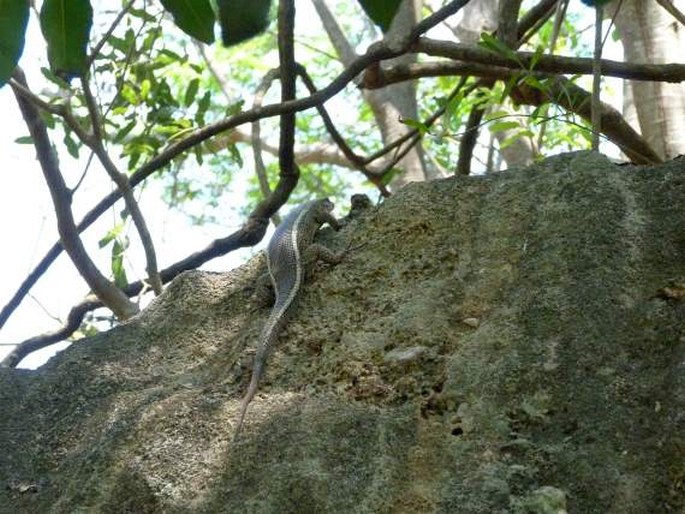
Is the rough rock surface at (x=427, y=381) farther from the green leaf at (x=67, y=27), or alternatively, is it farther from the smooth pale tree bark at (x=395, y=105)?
the smooth pale tree bark at (x=395, y=105)

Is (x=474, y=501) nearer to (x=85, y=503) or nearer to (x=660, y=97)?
(x=85, y=503)

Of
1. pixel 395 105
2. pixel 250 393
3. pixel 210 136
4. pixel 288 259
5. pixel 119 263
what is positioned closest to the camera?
pixel 250 393

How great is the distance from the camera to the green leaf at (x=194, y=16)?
1.57 m

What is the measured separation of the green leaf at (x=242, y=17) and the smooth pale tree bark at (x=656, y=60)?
4.48 m

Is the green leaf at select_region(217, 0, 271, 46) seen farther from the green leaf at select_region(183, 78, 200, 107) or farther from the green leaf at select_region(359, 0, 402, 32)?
the green leaf at select_region(183, 78, 200, 107)

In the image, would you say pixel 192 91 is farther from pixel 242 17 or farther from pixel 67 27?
pixel 242 17

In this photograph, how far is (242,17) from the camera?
139 centimetres

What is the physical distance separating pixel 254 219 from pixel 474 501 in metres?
3.20

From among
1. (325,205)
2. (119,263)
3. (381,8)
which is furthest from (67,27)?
(119,263)

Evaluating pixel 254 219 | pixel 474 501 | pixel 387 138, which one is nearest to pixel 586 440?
pixel 474 501

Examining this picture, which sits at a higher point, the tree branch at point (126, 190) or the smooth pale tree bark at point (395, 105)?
the smooth pale tree bark at point (395, 105)

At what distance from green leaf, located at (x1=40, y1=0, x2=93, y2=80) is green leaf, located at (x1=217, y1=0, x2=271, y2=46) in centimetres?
30

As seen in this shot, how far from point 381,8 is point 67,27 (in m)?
0.52

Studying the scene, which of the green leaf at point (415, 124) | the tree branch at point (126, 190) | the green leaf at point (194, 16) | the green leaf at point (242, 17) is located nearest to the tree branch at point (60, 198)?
the tree branch at point (126, 190)
